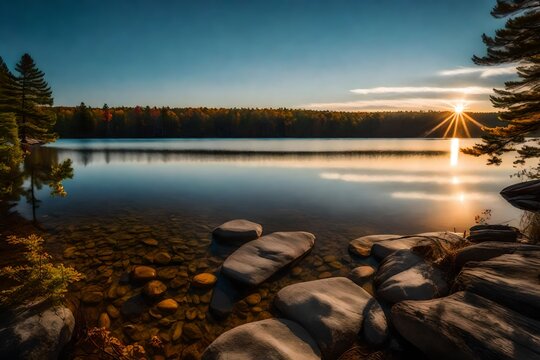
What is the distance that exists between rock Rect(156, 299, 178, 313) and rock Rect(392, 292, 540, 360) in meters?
4.32

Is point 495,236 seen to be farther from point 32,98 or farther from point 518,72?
point 32,98

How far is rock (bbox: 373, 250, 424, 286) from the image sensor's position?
699 cm

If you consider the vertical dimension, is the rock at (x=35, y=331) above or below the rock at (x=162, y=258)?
above

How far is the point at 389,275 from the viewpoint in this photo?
693 cm

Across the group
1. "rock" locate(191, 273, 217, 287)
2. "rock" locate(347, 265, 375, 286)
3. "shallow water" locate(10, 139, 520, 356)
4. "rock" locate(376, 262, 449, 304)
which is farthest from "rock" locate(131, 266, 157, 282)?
"rock" locate(376, 262, 449, 304)

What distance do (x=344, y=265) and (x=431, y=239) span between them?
9.79ft

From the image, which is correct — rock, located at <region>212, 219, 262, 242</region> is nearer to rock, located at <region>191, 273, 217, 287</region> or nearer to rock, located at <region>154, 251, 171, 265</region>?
rock, located at <region>154, 251, 171, 265</region>

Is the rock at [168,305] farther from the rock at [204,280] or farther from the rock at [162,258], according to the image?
the rock at [162,258]

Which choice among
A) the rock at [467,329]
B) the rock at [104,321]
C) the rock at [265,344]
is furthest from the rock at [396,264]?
the rock at [104,321]

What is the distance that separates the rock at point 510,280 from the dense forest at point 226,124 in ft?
414

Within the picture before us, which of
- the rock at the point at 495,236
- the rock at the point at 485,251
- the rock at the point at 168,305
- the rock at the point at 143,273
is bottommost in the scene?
the rock at the point at 168,305

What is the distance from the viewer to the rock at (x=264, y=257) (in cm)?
707

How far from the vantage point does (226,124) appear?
136 m

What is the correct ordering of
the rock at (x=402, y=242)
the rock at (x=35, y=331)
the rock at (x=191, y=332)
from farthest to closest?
the rock at (x=402, y=242) → the rock at (x=191, y=332) → the rock at (x=35, y=331)
